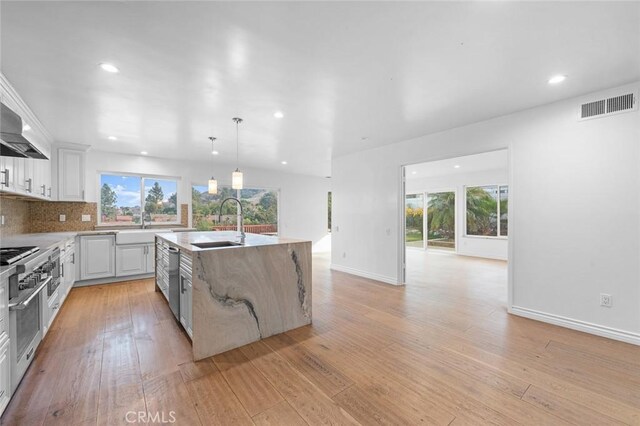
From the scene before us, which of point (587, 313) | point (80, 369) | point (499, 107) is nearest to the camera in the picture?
point (80, 369)

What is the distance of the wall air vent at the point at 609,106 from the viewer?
2.59 metres

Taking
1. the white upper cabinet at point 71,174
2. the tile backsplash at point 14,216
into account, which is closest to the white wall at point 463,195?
the white upper cabinet at point 71,174

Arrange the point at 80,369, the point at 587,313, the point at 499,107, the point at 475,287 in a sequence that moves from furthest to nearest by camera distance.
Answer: the point at 475,287, the point at 499,107, the point at 587,313, the point at 80,369

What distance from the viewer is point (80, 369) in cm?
219

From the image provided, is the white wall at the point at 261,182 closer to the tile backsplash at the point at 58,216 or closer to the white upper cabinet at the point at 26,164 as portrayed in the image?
the tile backsplash at the point at 58,216

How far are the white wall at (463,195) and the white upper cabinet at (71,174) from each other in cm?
866

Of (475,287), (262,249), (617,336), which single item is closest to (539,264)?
(617,336)

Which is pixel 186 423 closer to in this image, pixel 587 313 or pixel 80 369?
pixel 80 369

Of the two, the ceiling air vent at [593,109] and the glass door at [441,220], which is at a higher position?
the ceiling air vent at [593,109]

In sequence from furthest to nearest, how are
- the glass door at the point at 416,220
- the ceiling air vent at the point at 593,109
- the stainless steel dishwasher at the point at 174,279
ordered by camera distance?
the glass door at the point at 416,220 < the stainless steel dishwasher at the point at 174,279 < the ceiling air vent at the point at 593,109

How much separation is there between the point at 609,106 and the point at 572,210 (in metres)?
1.07

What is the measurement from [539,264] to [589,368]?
1225 millimetres

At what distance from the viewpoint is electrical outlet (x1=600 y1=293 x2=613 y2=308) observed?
272cm

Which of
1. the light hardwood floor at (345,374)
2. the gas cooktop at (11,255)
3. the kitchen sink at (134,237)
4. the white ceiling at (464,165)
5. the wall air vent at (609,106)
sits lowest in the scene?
the light hardwood floor at (345,374)
